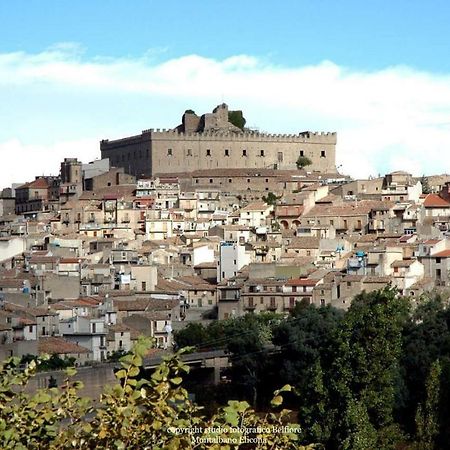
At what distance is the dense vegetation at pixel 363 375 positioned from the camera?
21281 millimetres

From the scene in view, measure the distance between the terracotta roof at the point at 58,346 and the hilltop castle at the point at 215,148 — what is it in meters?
35.9

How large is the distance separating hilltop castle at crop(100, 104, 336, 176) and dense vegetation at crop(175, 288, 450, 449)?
39.3 metres

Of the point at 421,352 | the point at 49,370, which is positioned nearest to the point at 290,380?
the point at 421,352

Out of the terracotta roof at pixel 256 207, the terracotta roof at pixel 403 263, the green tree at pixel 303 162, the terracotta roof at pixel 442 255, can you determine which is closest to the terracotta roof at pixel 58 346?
the terracotta roof at pixel 403 263

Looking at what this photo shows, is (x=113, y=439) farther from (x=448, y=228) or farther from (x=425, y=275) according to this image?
(x=448, y=228)

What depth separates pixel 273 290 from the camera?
1678 inches

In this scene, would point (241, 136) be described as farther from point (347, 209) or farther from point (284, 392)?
point (284, 392)

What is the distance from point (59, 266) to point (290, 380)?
1746 centimetres

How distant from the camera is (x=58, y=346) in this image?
3562 cm

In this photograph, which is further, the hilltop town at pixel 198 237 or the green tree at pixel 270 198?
the green tree at pixel 270 198

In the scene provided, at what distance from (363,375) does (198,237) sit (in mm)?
32979

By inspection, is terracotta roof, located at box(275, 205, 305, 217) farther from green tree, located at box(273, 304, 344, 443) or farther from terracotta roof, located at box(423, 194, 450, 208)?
green tree, located at box(273, 304, 344, 443)

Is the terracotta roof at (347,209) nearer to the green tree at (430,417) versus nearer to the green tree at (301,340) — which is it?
the green tree at (301,340)

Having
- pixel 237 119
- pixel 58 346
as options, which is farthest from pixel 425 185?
pixel 58 346
